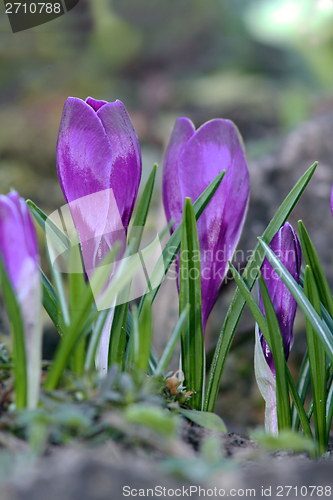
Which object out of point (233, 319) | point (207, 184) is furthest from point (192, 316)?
point (207, 184)

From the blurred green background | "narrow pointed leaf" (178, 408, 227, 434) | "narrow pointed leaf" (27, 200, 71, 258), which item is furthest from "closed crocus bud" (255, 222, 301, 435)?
the blurred green background

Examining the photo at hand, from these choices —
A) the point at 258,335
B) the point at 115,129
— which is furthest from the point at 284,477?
the point at 115,129

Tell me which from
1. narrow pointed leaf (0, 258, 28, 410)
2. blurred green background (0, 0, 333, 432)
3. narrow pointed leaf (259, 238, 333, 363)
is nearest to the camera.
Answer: narrow pointed leaf (0, 258, 28, 410)

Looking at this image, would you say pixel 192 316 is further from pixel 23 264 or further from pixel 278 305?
pixel 23 264

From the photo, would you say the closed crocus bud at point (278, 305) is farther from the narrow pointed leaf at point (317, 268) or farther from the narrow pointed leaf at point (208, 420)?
the narrow pointed leaf at point (208, 420)

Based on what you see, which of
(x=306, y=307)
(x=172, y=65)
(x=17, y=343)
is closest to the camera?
(x=17, y=343)

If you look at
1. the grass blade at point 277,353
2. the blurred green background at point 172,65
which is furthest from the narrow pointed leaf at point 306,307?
the blurred green background at point 172,65

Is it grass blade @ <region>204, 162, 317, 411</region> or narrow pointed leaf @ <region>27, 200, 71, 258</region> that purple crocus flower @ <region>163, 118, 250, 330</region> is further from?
narrow pointed leaf @ <region>27, 200, 71, 258</region>
